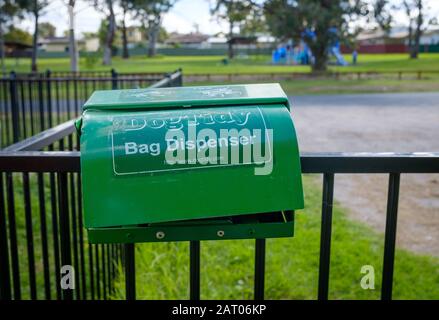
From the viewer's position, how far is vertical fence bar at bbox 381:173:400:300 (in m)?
1.54

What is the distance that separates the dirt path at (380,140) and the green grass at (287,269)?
0.37 m

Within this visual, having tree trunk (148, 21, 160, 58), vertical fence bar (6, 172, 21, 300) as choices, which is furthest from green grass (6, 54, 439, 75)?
vertical fence bar (6, 172, 21, 300)

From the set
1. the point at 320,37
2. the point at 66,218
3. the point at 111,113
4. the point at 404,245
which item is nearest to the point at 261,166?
the point at 111,113

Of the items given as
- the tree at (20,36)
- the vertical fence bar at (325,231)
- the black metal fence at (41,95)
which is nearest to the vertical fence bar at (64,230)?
the vertical fence bar at (325,231)

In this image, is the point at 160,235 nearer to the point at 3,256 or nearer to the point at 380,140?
the point at 3,256

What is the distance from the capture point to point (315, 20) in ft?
88.1

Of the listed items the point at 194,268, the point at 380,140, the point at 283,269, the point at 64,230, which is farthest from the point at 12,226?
the point at 380,140

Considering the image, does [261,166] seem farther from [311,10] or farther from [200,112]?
[311,10]

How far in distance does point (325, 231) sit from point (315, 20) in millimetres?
26524

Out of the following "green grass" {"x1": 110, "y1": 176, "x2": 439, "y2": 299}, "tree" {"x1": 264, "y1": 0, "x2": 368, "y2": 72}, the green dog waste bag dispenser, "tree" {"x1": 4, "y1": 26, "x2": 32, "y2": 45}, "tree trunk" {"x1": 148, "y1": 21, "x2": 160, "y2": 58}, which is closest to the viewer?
the green dog waste bag dispenser

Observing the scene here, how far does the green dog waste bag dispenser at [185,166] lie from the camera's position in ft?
4.23

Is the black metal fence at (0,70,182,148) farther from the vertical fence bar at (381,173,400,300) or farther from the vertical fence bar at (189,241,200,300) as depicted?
the vertical fence bar at (381,173,400,300)

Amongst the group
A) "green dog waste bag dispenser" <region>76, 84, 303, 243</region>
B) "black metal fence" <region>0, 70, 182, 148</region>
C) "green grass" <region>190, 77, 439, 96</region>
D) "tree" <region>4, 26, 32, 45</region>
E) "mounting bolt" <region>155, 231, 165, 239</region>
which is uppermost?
"tree" <region>4, 26, 32, 45</region>

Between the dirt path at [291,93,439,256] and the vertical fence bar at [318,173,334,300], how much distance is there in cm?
255
